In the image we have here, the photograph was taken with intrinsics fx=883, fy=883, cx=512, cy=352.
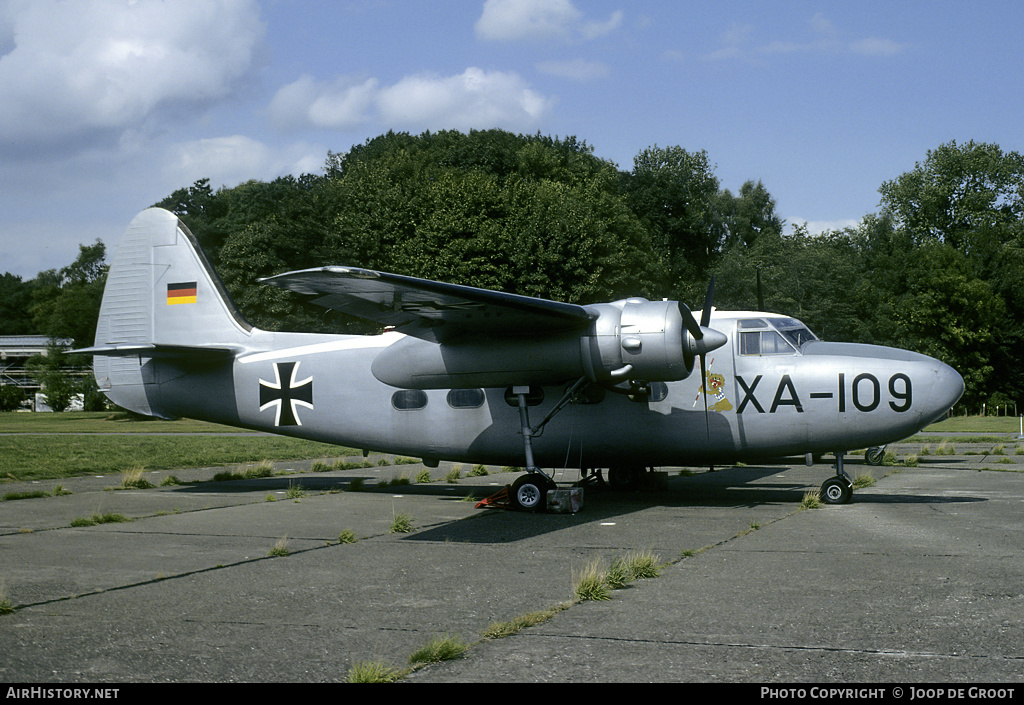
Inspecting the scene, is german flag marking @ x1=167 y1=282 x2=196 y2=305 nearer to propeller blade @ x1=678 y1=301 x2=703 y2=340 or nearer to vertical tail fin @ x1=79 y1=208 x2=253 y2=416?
vertical tail fin @ x1=79 y1=208 x2=253 y2=416

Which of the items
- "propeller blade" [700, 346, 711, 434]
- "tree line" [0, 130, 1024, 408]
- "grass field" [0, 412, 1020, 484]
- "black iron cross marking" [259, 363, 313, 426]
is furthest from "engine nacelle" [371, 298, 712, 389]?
"tree line" [0, 130, 1024, 408]

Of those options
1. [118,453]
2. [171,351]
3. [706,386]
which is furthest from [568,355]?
[118,453]

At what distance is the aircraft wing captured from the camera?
11719 millimetres

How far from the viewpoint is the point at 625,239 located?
51.7 metres

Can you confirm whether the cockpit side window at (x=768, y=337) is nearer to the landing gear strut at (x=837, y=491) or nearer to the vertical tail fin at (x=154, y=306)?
the landing gear strut at (x=837, y=491)

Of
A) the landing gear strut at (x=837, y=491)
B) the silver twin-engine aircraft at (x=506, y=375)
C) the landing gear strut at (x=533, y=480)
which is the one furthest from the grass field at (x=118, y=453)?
the landing gear strut at (x=837, y=491)

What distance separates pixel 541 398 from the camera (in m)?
15.4

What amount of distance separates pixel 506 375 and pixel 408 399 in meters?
2.89

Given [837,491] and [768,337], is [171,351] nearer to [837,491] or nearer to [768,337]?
[768,337]

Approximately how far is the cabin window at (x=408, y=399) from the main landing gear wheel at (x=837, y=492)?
7208mm

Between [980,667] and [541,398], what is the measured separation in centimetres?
1016

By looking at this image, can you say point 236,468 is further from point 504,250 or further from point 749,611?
point 504,250

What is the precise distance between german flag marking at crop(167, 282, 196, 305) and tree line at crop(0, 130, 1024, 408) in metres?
22.3
